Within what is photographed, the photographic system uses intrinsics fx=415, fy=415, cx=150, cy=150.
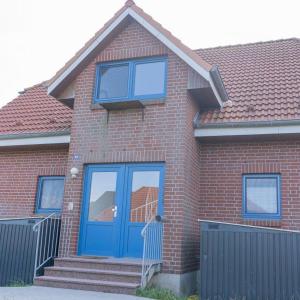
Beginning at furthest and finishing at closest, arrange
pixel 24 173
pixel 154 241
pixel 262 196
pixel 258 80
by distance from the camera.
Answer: pixel 24 173, pixel 258 80, pixel 262 196, pixel 154 241

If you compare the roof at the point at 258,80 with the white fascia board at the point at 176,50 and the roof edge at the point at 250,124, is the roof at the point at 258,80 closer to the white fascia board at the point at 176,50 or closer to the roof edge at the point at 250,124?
the roof edge at the point at 250,124

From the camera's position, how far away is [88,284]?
809 centimetres

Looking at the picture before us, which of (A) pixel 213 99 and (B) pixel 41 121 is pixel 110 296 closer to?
(A) pixel 213 99

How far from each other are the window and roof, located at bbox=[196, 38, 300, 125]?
14.9 feet

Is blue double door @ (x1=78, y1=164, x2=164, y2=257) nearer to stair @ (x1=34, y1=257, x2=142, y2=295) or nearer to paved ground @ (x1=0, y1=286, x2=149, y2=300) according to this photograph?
stair @ (x1=34, y1=257, x2=142, y2=295)

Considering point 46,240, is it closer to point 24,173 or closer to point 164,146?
point 24,173

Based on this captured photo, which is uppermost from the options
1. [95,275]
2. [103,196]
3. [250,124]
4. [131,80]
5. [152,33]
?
[152,33]

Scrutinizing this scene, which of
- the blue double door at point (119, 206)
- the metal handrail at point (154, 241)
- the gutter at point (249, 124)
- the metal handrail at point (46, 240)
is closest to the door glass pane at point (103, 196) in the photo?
the blue double door at point (119, 206)

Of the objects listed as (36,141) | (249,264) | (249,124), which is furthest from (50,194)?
(249,264)

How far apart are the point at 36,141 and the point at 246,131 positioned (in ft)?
18.8

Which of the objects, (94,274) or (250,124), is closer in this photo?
(94,274)

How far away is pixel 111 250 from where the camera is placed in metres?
9.49

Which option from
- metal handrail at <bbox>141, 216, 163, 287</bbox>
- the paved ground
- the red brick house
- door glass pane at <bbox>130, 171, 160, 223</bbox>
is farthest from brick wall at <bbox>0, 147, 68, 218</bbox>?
the paved ground

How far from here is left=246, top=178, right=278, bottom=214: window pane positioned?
9734 millimetres
